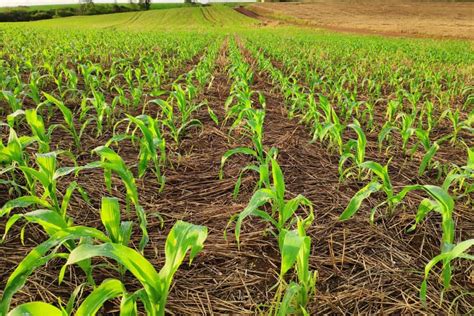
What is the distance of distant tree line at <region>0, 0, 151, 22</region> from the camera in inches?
1548

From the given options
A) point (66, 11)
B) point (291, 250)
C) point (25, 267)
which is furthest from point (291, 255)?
point (66, 11)

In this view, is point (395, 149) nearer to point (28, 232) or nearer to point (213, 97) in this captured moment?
point (213, 97)

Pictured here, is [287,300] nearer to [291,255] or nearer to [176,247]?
[291,255]

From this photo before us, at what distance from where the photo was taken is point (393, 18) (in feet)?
105

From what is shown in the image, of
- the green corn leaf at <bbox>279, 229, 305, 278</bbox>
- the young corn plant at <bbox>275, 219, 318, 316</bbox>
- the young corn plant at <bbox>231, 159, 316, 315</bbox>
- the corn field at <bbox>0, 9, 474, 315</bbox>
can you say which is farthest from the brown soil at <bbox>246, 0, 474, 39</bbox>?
the green corn leaf at <bbox>279, 229, 305, 278</bbox>

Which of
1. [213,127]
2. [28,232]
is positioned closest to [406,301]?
[28,232]

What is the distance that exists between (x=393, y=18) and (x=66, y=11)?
142 feet

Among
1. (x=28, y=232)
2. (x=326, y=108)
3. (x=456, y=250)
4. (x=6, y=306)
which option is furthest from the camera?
(x=326, y=108)

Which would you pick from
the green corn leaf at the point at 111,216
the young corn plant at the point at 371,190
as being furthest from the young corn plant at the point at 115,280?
the young corn plant at the point at 371,190

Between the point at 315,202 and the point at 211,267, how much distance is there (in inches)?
30.9

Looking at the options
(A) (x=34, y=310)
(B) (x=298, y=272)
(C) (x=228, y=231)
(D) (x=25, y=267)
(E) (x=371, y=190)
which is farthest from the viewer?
(C) (x=228, y=231)

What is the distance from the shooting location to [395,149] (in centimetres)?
280

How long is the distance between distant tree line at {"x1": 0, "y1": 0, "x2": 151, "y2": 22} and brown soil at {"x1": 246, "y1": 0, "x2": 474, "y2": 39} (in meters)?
25.0

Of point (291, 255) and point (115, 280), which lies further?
point (291, 255)
